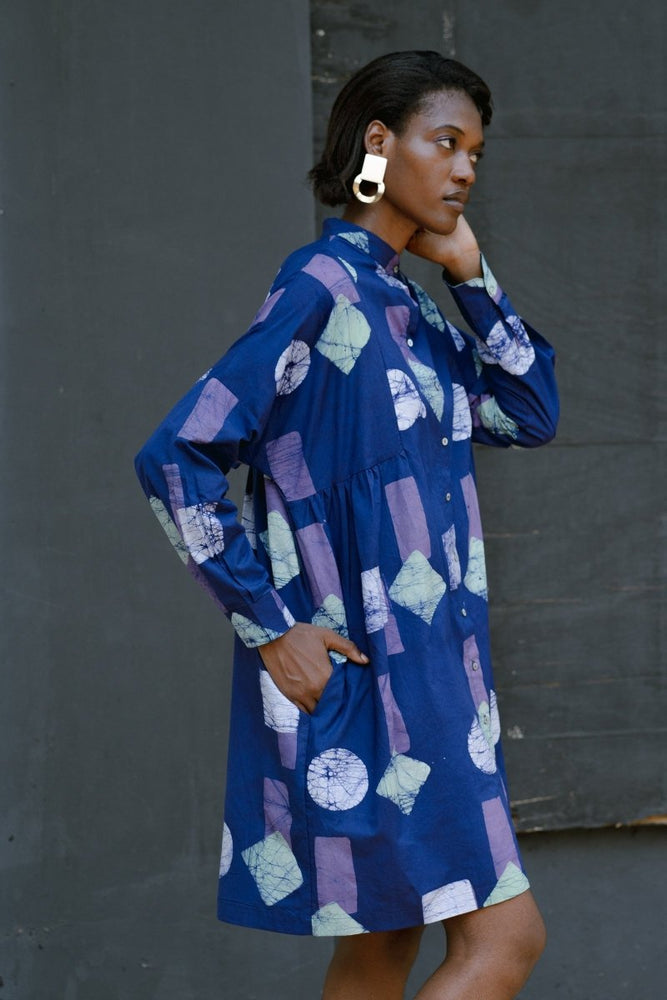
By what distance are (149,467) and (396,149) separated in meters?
0.71

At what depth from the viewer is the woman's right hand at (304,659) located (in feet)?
7.06

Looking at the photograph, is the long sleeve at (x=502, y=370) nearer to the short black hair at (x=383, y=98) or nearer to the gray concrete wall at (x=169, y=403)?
the short black hair at (x=383, y=98)

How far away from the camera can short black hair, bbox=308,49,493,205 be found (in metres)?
2.30

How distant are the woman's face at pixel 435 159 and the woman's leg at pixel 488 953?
1169 mm

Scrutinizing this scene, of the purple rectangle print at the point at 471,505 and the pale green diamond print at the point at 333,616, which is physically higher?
the purple rectangle print at the point at 471,505

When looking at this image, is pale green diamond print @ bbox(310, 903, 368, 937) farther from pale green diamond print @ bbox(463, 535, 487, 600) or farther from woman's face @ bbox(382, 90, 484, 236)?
woman's face @ bbox(382, 90, 484, 236)

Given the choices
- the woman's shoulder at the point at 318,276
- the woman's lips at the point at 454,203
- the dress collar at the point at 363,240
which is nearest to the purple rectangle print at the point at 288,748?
A: the woman's shoulder at the point at 318,276

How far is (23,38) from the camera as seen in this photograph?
3211 mm

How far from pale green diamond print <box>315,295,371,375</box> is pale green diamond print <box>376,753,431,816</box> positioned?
639 millimetres

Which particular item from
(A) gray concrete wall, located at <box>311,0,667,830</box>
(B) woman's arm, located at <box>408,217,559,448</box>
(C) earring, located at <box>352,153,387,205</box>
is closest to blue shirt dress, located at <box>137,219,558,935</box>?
(C) earring, located at <box>352,153,387,205</box>

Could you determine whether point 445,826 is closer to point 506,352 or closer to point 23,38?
point 506,352

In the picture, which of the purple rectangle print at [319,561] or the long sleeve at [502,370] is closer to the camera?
the purple rectangle print at [319,561]

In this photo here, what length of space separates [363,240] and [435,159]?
0.18 meters

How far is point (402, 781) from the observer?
215 cm
